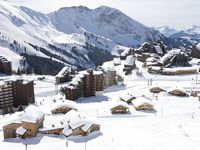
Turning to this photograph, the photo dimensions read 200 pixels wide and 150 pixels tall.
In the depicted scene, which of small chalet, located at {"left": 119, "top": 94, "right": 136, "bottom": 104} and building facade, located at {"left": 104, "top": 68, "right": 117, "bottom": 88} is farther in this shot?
building facade, located at {"left": 104, "top": 68, "right": 117, "bottom": 88}

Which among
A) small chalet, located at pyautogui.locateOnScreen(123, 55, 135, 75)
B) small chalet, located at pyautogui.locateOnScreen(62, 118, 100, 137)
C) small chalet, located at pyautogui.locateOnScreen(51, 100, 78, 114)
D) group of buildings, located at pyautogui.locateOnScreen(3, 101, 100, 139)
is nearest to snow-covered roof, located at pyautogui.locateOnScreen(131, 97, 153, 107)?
small chalet, located at pyautogui.locateOnScreen(51, 100, 78, 114)

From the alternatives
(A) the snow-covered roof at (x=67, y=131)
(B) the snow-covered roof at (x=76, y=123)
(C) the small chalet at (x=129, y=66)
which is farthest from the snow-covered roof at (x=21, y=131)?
(C) the small chalet at (x=129, y=66)

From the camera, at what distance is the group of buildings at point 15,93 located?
113125 millimetres

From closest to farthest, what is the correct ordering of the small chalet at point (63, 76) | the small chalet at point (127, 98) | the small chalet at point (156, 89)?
the small chalet at point (127, 98) → the small chalet at point (156, 89) → the small chalet at point (63, 76)

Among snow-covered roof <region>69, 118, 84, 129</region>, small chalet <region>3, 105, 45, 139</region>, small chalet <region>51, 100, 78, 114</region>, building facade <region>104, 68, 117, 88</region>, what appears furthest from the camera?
building facade <region>104, 68, 117, 88</region>

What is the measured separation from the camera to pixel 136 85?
5492 inches

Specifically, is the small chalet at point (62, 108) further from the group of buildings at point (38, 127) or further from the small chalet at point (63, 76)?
the small chalet at point (63, 76)

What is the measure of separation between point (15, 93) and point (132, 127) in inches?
1814

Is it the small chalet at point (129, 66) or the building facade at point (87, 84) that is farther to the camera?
the small chalet at point (129, 66)

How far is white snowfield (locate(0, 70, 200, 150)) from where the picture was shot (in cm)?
7300

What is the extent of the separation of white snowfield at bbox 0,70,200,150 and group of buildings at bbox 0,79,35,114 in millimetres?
5266

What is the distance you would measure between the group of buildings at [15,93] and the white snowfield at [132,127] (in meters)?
5.27

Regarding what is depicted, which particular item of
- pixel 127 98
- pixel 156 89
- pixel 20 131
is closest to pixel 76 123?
pixel 20 131

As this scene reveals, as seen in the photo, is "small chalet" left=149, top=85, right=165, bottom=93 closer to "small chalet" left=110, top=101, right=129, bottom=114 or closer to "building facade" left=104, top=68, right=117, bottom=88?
"small chalet" left=110, top=101, right=129, bottom=114
